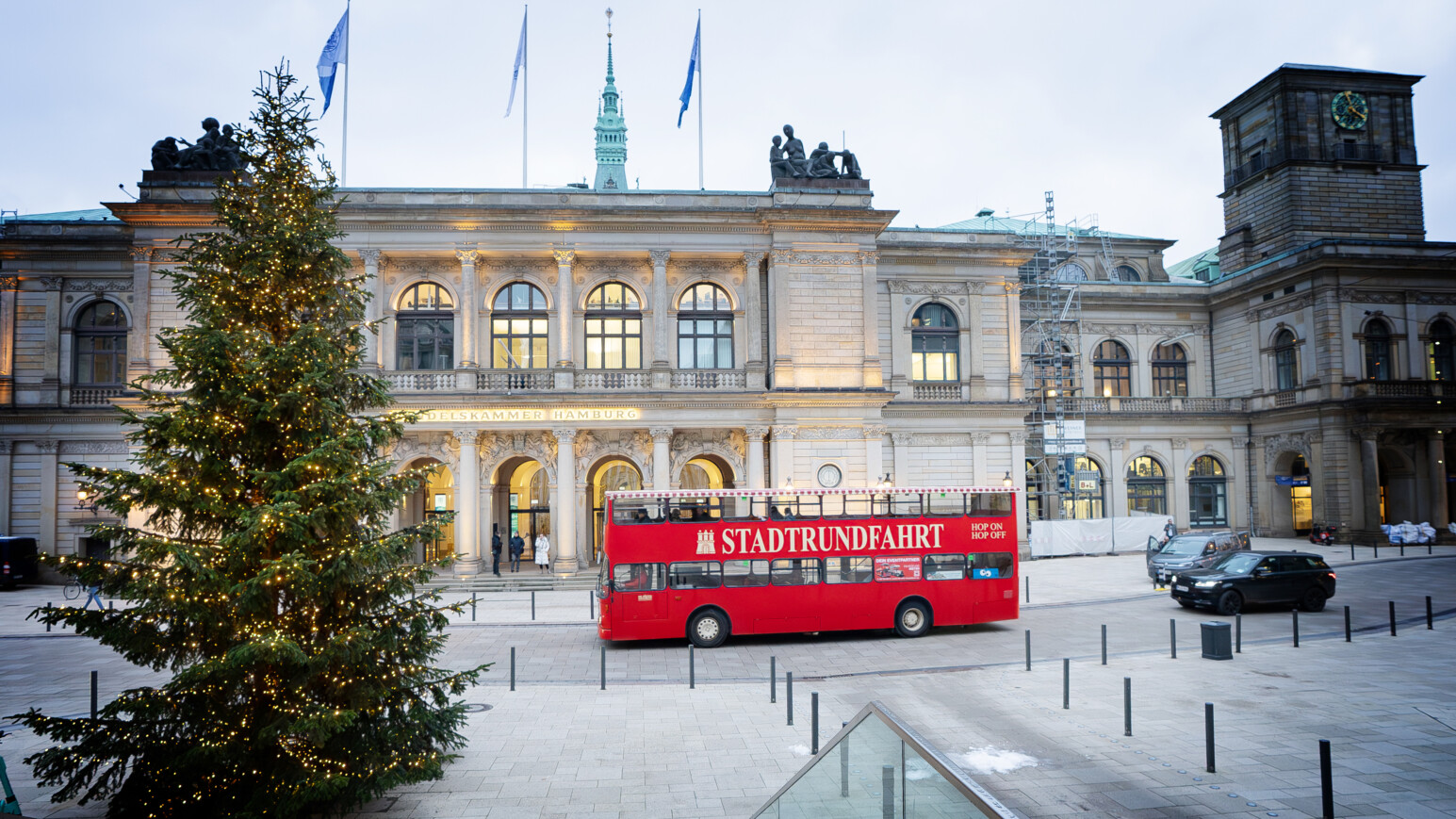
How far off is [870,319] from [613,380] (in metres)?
11.0

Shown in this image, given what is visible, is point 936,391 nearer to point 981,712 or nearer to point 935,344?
point 935,344

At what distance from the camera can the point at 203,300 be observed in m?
9.14

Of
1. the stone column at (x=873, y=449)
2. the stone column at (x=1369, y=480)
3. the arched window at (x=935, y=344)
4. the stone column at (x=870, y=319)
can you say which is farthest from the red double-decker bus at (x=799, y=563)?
the stone column at (x=1369, y=480)

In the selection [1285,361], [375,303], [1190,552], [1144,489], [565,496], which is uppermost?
[375,303]

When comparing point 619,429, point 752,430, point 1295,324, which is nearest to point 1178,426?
point 1295,324

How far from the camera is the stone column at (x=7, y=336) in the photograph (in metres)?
35.6

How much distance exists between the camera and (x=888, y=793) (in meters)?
5.62

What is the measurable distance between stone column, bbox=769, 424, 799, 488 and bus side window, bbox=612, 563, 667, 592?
550 inches

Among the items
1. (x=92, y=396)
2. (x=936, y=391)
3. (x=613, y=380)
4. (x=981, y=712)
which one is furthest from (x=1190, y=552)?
(x=92, y=396)

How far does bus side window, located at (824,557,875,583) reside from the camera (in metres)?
20.4

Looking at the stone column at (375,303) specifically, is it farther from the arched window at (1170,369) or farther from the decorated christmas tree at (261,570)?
the arched window at (1170,369)

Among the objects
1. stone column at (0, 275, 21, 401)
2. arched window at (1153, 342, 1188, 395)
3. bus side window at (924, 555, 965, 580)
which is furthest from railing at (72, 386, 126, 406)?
arched window at (1153, 342, 1188, 395)

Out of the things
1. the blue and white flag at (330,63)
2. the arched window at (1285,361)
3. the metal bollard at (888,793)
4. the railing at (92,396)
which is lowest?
the metal bollard at (888,793)

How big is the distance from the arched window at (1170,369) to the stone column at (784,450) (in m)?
27.8
